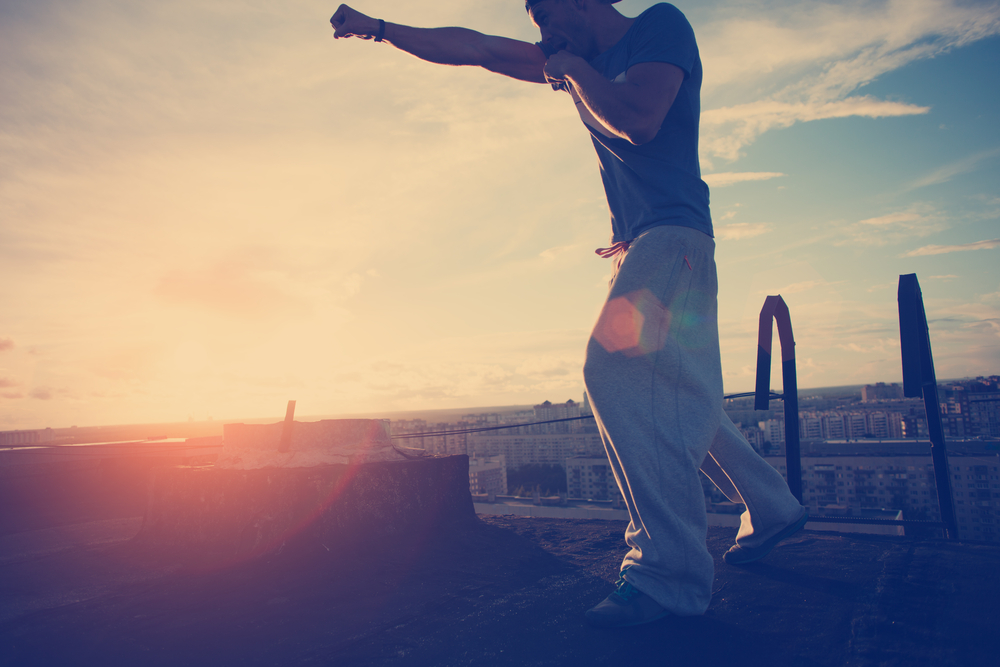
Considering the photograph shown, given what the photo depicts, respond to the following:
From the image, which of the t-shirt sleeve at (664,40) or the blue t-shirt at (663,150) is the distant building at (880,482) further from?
the t-shirt sleeve at (664,40)

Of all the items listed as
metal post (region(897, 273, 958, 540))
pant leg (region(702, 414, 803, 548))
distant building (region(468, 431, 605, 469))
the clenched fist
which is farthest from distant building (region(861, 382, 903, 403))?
the clenched fist

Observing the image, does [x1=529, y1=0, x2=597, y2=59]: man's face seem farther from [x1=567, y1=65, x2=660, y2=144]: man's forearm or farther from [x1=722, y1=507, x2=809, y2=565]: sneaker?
[x1=722, y1=507, x2=809, y2=565]: sneaker

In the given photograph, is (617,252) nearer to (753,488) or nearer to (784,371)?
(753,488)

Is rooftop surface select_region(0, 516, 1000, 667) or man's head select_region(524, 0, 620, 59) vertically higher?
man's head select_region(524, 0, 620, 59)

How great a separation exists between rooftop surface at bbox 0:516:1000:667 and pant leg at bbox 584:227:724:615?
0.58 feet

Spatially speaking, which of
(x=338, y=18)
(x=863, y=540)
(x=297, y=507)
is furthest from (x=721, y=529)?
(x=338, y=18)

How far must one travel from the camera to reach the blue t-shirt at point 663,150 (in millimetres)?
1644

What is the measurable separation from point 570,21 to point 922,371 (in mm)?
2090

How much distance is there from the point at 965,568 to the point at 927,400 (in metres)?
1.05

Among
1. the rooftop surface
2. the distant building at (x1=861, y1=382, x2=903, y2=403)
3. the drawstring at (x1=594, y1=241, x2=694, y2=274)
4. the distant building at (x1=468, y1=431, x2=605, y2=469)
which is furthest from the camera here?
the distant building at (x1=468, y1=431, x2=605, y2=469)

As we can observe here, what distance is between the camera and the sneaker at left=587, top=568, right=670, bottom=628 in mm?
1364

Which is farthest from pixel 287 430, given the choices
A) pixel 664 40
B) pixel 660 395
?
pixel 664 40

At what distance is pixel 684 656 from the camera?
1165mm

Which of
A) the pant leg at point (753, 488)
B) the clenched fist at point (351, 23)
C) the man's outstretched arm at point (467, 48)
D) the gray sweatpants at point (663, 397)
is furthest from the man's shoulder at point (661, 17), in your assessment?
the pant leg at point (753, 488)
